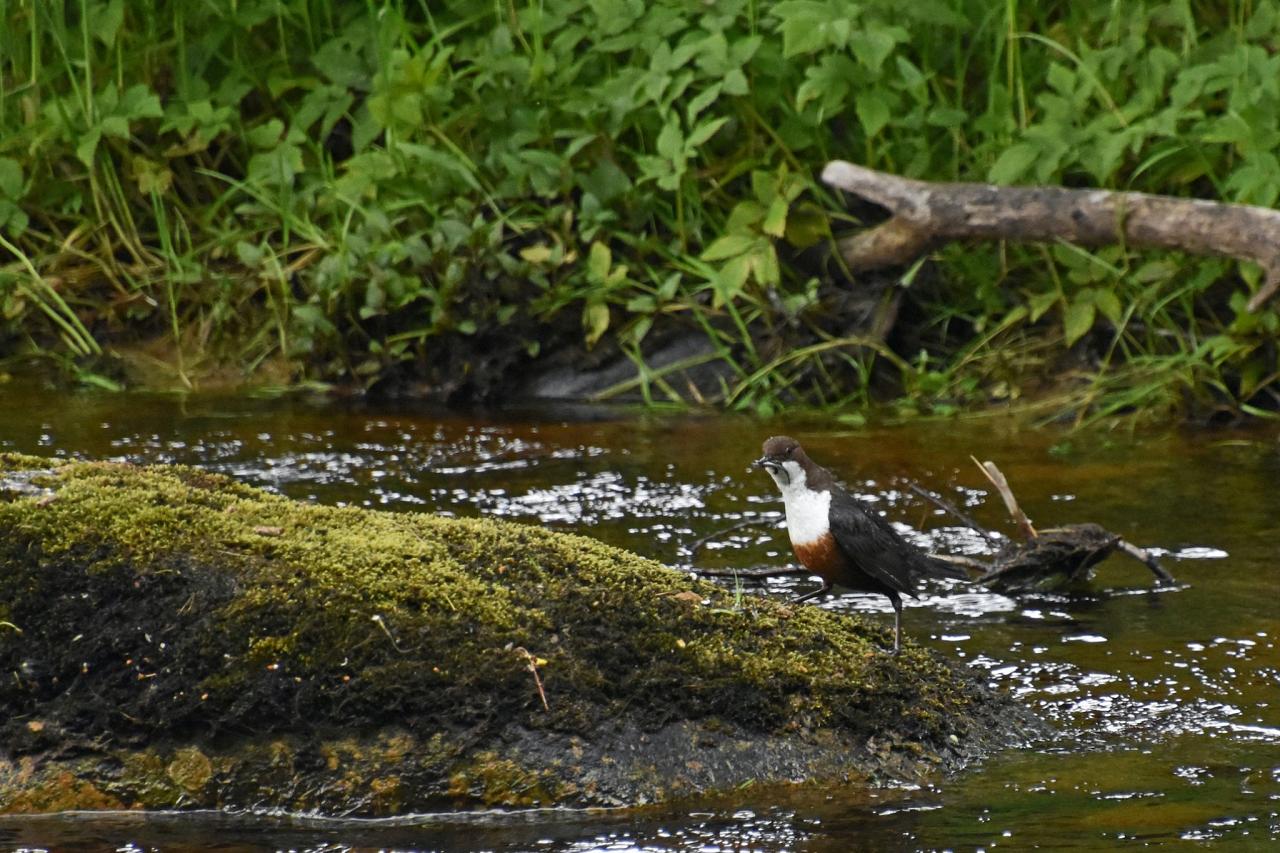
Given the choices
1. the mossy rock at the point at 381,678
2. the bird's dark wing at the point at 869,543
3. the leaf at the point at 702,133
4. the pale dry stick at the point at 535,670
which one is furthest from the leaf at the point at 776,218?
the pale dry stick at the point at 535,670

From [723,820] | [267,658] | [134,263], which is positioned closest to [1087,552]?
[723,820]

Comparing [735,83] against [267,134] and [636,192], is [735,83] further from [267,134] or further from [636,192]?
[267,134]

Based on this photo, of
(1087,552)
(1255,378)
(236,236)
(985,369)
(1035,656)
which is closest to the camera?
(1035,656)

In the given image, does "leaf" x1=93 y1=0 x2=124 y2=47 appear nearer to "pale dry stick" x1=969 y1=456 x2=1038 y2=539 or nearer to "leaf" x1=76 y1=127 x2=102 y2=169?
"leaf" x1=76 y1=127 x2=102 y2=169

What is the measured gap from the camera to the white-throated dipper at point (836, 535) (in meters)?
3.93

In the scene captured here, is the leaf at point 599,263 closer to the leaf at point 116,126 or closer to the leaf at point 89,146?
the leaf at point 116,126

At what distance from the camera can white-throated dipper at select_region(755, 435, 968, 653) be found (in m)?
3.93

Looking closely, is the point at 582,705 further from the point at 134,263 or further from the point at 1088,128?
the point at 134,263

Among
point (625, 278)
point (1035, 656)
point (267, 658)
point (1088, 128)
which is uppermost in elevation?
point (1088, 128)

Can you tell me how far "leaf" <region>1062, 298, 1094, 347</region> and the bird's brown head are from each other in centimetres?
336

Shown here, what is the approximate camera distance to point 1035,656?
4.25 m

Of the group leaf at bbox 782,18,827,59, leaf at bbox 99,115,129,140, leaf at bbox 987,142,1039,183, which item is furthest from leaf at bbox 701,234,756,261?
leaf at bbox 99,115,129,140

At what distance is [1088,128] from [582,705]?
4.64 metres

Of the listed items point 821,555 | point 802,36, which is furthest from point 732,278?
point 821,555
